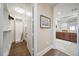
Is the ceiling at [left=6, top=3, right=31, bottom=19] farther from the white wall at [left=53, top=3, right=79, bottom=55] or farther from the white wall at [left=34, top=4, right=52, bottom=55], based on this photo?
the white wall at [left=53, top=3, right=79, bottom=55]

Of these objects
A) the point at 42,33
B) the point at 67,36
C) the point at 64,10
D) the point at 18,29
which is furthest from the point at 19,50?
the point at 64,10

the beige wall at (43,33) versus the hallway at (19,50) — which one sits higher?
the beige wall at (43,33)

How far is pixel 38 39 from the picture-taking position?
172cm

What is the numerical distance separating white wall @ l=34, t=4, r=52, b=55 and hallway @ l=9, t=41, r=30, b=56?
185 mm

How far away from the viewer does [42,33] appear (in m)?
1.73

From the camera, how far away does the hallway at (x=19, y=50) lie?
1686 millimetres

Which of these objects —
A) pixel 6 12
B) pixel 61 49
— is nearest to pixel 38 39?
pixel 61 49

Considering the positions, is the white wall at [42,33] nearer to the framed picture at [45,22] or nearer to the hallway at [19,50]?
the framed picture at [45,22]

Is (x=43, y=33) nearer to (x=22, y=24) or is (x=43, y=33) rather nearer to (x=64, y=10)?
(x=22, y=24)

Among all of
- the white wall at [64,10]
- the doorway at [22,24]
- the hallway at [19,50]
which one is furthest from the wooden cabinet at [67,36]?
the hallway at [19,50]

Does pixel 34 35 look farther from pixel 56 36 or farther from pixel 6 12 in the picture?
pixel 6 12

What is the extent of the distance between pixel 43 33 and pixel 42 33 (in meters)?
0.02

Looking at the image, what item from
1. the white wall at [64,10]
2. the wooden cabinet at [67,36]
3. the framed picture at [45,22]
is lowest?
the wooden cabinet at [67,36]

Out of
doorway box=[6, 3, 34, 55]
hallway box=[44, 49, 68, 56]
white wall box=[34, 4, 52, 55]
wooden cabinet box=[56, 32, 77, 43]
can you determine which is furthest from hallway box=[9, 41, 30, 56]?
wooden cabinet box=[56, 32, 77, 43]
